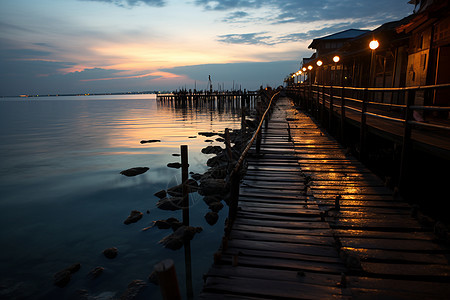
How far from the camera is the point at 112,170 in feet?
50.3

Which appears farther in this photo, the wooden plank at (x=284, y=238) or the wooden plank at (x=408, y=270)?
the wooden plank at (x=284, y=238)

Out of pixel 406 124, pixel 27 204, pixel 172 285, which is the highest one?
pixel 406 124

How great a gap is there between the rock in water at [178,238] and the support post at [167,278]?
5.44 meters

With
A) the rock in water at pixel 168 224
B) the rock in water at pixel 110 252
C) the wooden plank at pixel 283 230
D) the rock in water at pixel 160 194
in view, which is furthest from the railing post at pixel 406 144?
the rock in water at pixel 160 194

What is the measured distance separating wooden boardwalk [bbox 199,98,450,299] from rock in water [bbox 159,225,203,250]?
218cm

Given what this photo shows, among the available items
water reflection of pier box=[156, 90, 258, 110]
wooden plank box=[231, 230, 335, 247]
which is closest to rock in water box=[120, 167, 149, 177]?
wooden plank box=[231, 230, 335, 247]

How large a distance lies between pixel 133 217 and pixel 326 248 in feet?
22.5

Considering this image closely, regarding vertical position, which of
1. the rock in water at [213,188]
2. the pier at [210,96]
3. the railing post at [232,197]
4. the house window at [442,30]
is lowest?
the rock in water at [213,188]

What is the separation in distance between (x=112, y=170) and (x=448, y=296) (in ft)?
49.6

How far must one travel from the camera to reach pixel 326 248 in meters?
3.88

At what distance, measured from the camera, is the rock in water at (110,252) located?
7072 mm

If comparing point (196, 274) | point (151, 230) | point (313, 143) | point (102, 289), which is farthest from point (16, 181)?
point (313, 143)

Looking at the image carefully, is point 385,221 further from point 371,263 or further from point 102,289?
point 102,289

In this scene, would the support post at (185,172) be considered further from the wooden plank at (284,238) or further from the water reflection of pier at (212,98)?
the water reflection of pier at (212,98)
